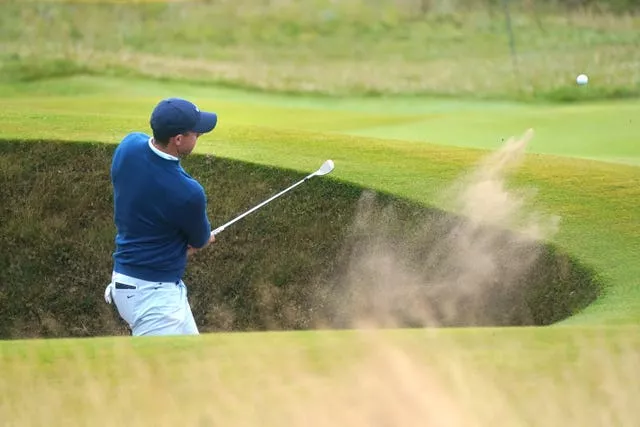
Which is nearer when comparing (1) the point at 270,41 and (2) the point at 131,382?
(2) the point at 131,382

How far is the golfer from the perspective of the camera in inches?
182

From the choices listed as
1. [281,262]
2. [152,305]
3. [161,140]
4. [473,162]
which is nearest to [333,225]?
[281,262]

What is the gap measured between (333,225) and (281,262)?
39cm

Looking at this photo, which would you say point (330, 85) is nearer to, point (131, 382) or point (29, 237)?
point (29, 237)

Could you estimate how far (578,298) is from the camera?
5.24 metres

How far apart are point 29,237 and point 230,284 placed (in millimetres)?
1307

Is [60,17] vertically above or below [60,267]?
below

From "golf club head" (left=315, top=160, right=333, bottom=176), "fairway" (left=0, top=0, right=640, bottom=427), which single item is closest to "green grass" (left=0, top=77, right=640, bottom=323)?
"fairway" (left=0, top=0, right=640, bottom=427)

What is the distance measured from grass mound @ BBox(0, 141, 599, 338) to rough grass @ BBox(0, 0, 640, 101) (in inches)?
417

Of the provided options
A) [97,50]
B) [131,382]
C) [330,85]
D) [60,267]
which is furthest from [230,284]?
[97,50]

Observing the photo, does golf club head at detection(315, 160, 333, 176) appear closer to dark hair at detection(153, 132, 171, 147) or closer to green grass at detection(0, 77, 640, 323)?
green grass at detection(0, 77, 640, 323)

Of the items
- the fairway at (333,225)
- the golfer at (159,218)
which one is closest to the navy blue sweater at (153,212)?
the golfer at (159,218)

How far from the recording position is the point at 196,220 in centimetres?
467

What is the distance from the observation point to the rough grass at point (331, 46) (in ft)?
57.6
